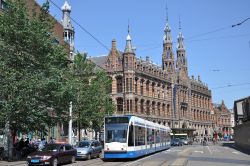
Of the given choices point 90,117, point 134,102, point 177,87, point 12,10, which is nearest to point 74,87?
point 12,10

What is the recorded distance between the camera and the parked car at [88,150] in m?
28.9

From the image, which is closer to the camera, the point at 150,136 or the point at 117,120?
the point at 117,120

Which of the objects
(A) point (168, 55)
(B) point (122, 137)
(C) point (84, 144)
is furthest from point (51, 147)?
(A) point (168, 55)

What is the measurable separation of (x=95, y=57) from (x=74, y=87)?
54689 mm

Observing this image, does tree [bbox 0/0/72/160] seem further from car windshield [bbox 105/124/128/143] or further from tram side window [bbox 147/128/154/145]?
tram side window [bbox 147/128/154/145]

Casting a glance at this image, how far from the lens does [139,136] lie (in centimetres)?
2784

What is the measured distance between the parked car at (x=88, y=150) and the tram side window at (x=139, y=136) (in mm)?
4207

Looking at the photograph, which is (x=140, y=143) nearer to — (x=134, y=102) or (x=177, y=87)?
(x=134, y=102)

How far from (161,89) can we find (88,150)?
192ft

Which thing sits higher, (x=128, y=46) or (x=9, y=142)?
(x=128, y=46)

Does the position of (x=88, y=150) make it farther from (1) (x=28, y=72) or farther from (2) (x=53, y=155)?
(1) (x=28, y=72)

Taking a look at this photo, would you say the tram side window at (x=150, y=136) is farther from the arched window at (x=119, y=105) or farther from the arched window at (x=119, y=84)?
the arched window at (x=119, y=84)

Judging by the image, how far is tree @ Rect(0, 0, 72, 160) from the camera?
2486cm

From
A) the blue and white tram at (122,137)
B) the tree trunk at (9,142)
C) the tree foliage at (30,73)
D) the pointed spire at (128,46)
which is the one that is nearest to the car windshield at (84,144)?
the tree foliage at (30,73)
